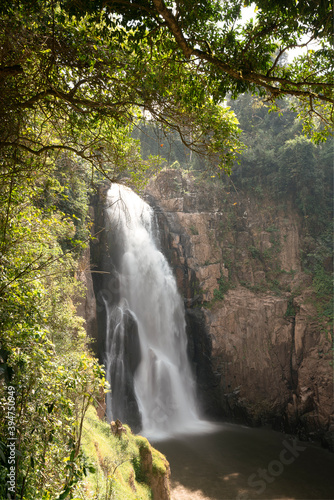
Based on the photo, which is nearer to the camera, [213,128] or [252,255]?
[213,128]

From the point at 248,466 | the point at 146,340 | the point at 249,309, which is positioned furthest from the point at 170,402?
the point at 249,309

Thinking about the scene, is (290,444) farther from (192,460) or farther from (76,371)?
(76,371)

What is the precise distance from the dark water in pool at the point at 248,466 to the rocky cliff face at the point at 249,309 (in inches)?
69.9

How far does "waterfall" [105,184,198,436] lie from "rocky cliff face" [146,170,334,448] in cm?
82

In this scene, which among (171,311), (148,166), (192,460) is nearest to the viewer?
(148,166)

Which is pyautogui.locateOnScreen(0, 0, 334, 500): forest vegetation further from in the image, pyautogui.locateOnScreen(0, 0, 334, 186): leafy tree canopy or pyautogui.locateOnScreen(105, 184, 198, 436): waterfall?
pyautogui.locateOnScreen(105, 184, 198, 436): waterfall

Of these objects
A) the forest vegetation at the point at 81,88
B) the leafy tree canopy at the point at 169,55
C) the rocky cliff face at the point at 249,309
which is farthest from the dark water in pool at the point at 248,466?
the leafy tree canopy at the point at 169,55

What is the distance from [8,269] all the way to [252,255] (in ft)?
57.9

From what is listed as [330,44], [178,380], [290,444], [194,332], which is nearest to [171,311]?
[194,332]

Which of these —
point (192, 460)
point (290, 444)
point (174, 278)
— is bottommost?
point (290, 444)

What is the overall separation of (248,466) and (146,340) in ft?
21.8

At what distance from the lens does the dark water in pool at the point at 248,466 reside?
10914 millimetres

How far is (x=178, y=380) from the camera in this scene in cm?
1669

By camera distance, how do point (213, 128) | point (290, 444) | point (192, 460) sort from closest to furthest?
point (213, 128) → point (192, 460) → point (290, 444)
